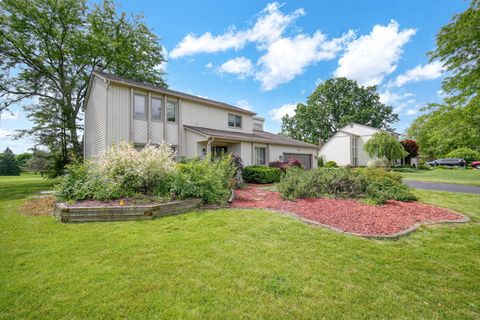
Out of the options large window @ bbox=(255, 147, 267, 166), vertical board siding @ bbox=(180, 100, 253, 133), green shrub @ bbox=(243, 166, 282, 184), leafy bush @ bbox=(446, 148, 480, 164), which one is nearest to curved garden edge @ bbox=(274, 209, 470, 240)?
green shrub @ bbox=(243, 166, 282, 184)

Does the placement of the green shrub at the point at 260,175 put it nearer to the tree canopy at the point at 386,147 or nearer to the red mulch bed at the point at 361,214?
the red mulch bed at the point at 361,214

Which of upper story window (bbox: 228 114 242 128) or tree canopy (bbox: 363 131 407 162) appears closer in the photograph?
upper story window (bbox: 228 114 242 128)

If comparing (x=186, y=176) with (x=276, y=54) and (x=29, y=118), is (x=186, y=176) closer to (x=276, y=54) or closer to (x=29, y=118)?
(x=276, y=54)

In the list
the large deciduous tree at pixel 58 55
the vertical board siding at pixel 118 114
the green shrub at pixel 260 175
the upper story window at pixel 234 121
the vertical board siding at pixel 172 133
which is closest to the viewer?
the vertical board siding at pixel 118 114

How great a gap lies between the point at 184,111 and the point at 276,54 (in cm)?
741

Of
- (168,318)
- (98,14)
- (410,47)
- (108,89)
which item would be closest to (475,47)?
(410,47)

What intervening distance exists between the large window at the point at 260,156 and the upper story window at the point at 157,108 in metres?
7.03

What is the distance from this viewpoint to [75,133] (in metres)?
17.1

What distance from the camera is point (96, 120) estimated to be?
12914mm

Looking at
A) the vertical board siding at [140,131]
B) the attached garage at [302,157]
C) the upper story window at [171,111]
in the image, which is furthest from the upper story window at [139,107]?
the attached garage at [302,157]

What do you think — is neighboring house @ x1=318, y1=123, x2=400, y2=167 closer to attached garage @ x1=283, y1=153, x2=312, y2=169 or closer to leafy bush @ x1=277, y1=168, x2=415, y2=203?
attached garage @ x1=283, y1=153, x2=312, y2=169

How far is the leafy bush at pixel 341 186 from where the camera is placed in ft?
25.2

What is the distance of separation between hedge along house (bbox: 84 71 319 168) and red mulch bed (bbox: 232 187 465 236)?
23.2 feet

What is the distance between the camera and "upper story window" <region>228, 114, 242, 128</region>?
17188 millimetres
